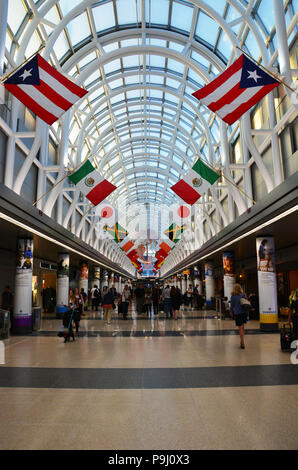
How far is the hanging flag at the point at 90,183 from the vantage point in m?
15.0

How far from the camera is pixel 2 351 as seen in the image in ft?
30.2

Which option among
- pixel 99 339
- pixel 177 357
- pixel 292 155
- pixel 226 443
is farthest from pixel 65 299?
pixel 226 443

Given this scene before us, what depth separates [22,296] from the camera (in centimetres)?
1352

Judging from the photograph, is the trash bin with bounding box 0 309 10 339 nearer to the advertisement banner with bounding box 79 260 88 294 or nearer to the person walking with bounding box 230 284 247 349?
the person walking with bounding box 230 284 247 349

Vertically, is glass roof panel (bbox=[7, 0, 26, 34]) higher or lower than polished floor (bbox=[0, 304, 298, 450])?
higher

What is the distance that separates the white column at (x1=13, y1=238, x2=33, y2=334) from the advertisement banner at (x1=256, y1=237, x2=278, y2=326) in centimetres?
950

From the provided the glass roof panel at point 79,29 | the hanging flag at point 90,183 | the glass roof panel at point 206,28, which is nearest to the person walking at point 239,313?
the hanging flag at point 90,183

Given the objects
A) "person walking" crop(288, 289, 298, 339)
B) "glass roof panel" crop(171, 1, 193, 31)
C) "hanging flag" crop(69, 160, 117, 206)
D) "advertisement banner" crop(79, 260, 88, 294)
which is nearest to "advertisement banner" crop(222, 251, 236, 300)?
"hanging flag" crop(69, 160, 117, 206)

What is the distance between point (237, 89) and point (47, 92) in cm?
510

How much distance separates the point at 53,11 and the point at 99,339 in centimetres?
1496

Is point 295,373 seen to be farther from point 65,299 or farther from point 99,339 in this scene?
point 65,299

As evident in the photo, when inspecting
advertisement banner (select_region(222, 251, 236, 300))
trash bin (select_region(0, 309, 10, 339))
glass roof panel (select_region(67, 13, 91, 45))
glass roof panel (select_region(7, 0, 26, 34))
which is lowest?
trash bin (select_region(0, 309, 10, 339))

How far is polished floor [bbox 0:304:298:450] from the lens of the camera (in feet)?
11.7
